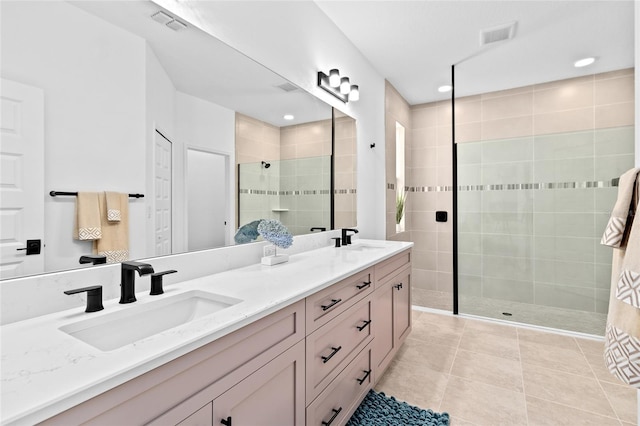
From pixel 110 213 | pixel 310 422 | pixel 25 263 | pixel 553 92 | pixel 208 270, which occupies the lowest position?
pixel 310 422

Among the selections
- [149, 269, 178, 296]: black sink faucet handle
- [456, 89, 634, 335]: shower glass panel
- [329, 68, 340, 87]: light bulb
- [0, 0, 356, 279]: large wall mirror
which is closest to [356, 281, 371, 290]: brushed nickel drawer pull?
[0, 0, 356, 279]: large wall mirror

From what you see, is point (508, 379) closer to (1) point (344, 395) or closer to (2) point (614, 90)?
(1) point (344, 395)

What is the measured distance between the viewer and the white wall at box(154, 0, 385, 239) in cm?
157

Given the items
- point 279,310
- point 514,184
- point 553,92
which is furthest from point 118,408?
point 553,92

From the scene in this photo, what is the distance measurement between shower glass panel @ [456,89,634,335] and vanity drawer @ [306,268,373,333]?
212cm

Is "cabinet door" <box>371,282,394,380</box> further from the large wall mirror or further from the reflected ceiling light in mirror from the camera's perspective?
the reflected ceiling light in mirror

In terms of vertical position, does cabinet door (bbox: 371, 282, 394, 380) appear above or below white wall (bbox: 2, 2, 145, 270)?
below

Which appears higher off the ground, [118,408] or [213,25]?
[213,25]

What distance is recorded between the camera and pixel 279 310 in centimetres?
106

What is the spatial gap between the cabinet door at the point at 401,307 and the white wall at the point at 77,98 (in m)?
1.70

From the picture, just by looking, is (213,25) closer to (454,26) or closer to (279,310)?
(279,310)

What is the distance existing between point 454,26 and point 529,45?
32.5 inches

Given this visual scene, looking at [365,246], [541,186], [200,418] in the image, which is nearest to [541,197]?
[541,186]

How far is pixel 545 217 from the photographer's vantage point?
10.3 feet
